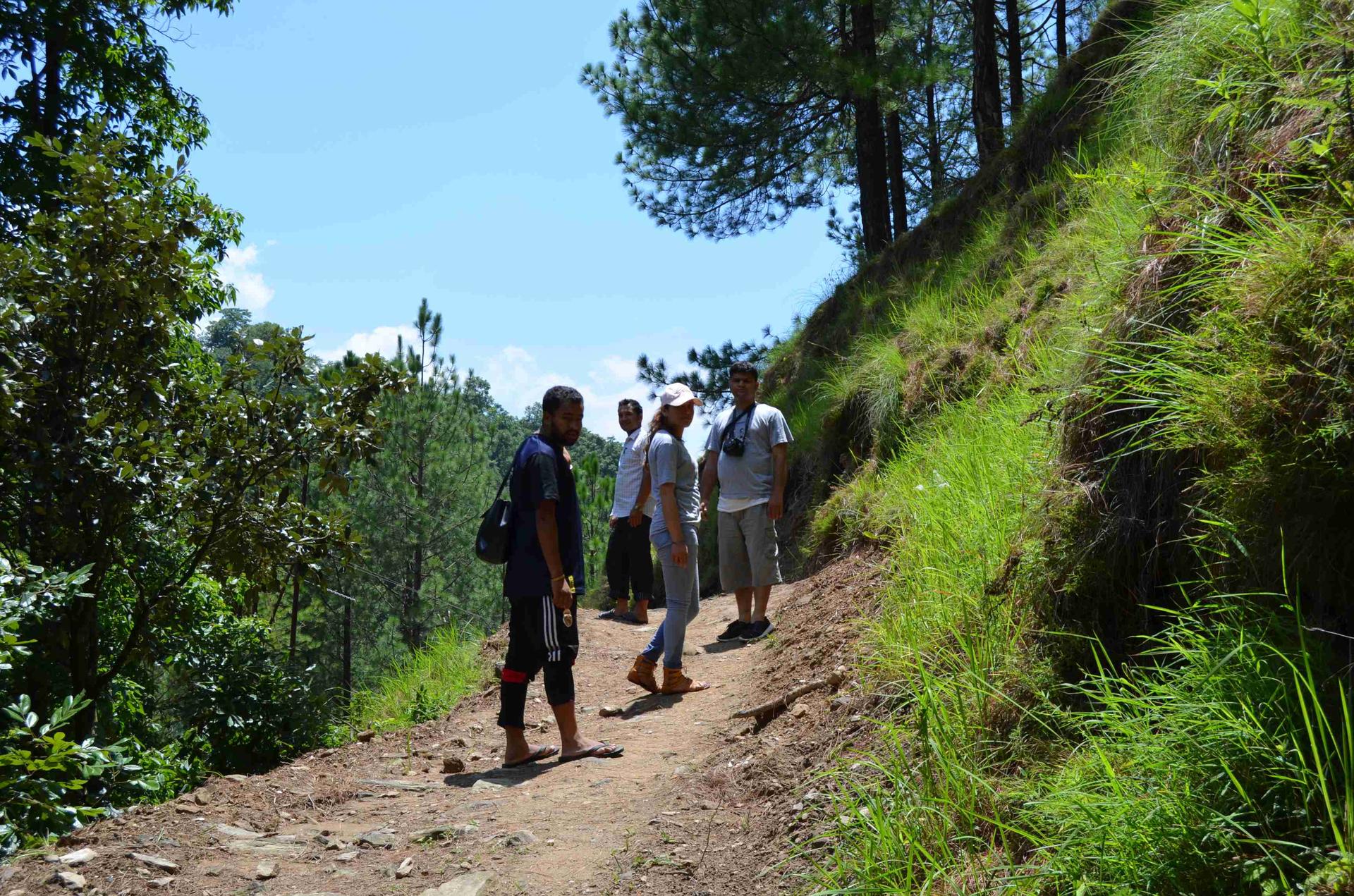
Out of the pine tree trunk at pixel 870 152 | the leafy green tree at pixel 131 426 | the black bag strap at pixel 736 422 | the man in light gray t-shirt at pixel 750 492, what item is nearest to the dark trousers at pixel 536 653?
the leafy green tree at pixel 131 426

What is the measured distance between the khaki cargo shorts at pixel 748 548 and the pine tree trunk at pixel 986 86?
661 cm

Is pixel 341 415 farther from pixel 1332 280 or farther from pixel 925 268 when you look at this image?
pixel 925 268

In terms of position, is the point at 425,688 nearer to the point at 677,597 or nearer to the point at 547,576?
the point at 677,597

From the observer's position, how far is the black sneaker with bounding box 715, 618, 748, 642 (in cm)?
792

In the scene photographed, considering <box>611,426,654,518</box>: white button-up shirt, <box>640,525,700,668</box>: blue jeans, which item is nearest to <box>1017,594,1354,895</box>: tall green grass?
<box>640,525,700,668</box>: blue jeans

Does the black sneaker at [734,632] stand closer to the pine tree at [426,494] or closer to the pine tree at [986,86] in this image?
the pine tree at [986,86]

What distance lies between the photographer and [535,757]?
551cm

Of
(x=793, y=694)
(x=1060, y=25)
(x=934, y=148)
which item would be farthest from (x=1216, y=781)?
(x=934, y=148)

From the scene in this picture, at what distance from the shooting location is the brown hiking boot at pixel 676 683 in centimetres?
640

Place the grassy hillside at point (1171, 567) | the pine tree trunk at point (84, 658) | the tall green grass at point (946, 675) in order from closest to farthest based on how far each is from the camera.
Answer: the grassy hillside at point (1171, 567) < the tall green grass at point (946, 675) < the pine tree trunk at point (84, 658)

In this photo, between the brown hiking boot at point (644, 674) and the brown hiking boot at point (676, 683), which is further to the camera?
the brown hiking boot at point (644, 674)

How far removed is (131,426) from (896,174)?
13849mm

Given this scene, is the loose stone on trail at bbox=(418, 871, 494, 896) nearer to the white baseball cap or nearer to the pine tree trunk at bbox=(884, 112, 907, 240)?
the white baseball cap

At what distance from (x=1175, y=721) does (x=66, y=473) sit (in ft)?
18.6
